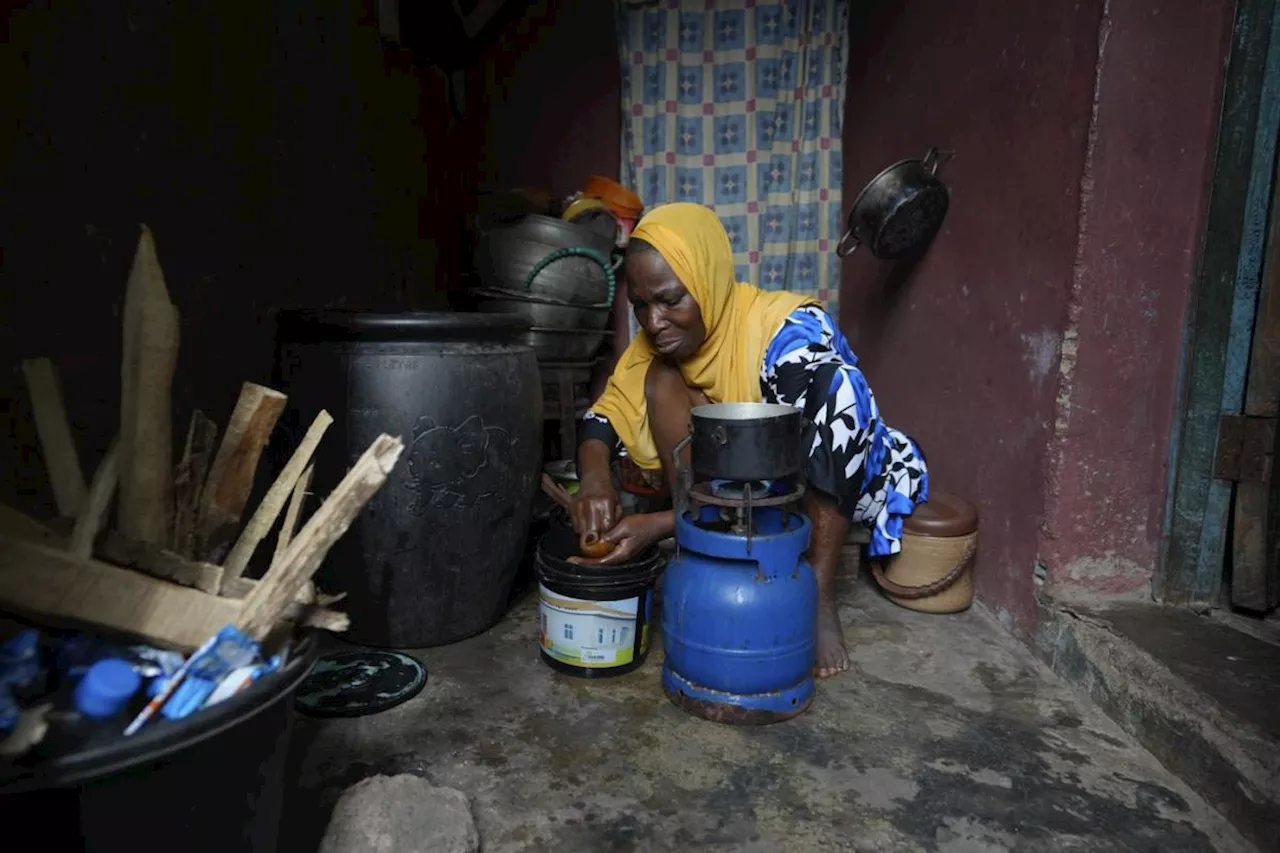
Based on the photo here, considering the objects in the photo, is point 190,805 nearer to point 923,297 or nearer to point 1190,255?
point 1190,255

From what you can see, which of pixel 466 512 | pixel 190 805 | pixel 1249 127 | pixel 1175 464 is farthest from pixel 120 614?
pixel 1249 127

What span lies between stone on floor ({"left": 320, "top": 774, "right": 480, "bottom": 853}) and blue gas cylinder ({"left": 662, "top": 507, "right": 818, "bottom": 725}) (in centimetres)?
53

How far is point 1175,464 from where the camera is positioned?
66.4 inches

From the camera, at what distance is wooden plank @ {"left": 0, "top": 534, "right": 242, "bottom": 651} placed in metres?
0.78

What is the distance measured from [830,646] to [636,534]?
518 mm

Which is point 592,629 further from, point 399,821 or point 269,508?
point 269,508

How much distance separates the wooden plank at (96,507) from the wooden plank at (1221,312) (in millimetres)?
2005

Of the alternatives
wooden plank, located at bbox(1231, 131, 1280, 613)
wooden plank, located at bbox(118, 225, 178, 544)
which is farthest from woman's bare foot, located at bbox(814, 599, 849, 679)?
wooden plank, located at bbox(118, 225, 178, 544)

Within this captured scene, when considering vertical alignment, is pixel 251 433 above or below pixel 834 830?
above

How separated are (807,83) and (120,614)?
3027 millimetres

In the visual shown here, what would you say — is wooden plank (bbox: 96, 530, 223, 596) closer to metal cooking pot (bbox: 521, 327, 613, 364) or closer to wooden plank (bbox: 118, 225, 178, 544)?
wooden plank (bbox: 118, 225, 178, 544)

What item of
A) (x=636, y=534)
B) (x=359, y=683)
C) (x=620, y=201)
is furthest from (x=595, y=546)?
(x=620, y=201)

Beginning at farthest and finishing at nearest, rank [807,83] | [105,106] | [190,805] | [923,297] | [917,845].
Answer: [807,83] → [923,297] → [105,106] → [917,845] → [190,805]

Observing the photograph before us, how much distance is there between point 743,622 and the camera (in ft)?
4.68
